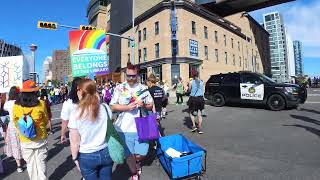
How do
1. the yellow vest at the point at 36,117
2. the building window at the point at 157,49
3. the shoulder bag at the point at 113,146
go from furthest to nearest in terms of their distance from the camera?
the building window at the point at 157,49
the yellow vest at the point at 36,117
the shoulder bag at the point at 113,146

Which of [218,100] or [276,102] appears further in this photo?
[218,100]

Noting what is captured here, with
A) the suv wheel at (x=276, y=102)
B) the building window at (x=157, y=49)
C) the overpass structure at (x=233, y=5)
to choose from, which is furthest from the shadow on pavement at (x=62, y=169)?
the overpass structure at (x=233, y=5)

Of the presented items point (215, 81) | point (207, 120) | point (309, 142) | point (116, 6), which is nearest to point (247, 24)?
point (116, 6)

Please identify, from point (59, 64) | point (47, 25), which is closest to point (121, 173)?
point (47, 25)

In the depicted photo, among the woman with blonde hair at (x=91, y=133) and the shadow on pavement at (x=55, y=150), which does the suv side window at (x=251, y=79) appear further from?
the woman with blonde hair at (x=91, y=133)

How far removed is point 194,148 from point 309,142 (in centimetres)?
401

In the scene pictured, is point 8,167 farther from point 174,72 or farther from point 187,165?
point 174,72

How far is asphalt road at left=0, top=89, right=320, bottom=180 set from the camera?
555 cm

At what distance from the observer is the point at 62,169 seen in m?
6.21

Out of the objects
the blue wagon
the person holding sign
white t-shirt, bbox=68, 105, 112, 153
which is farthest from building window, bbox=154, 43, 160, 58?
white t-shirt, bbox=68, 105, 112, 153

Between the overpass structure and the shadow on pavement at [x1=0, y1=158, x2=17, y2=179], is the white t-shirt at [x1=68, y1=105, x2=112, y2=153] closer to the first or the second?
the shadow on pavement at [x1=0, y1=158, x2=17, y2=179]

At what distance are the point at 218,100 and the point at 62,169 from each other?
11876 mm

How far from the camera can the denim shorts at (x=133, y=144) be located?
4.76m

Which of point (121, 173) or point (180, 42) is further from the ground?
point (180, 42)
